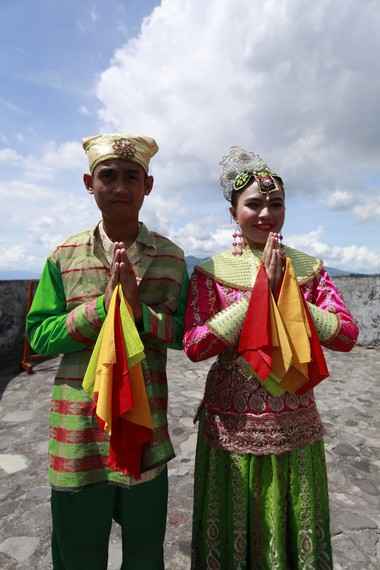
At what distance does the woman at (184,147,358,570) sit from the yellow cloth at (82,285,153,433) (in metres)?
0.31

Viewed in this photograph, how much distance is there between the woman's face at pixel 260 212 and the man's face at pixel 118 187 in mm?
531

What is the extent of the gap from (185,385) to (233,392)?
5100 millimetres

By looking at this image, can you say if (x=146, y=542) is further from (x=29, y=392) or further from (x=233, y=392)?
(x=29, y=392)

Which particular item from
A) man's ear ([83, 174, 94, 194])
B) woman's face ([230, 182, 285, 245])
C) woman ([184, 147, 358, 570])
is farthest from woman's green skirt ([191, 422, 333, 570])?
man's ear ([83, 174, 94, 194])

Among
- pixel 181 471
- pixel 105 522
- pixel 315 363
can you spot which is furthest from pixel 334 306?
pixel 181 471

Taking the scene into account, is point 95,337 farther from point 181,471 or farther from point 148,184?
point 181,471

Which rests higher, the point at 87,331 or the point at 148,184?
the point at 148,184

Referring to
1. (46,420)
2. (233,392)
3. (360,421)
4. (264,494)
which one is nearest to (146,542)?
(264,494)

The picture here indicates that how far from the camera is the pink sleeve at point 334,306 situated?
6.79 feet

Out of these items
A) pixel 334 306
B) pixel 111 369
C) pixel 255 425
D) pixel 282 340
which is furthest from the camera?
pixel 334 306

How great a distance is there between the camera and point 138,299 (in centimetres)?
188

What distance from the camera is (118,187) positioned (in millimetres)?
1896

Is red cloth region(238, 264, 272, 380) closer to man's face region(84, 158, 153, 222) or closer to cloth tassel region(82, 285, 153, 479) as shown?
cloth tassel region(82, 285, 153, 479)

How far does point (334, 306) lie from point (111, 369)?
1.17 m
